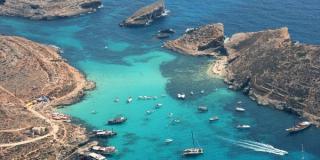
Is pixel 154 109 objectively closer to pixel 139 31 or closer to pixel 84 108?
pixel 84 108

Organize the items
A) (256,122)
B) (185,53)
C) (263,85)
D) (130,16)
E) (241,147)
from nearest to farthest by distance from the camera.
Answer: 1. (241,147)
2. (256,122)
3. (263,85)
4. (185,53)
5. (130,16)

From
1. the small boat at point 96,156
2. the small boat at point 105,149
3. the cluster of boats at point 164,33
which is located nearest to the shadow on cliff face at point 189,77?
the cluster of boats at point 164,33

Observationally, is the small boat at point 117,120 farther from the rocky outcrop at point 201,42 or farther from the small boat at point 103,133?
the rocky outcrop at point 201,42

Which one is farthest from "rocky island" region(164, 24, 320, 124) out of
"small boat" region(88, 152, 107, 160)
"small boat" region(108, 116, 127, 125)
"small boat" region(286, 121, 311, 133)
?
"small boat" region(88, 152, 107, 160)

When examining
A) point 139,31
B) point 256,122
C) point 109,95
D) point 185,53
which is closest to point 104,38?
Answer: point 139,31

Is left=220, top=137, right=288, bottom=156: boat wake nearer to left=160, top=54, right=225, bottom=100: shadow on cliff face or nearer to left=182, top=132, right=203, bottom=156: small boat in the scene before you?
left=182, top=132, right=203, bottom=156: small boat

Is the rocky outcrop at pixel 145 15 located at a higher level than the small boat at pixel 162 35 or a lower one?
higher
